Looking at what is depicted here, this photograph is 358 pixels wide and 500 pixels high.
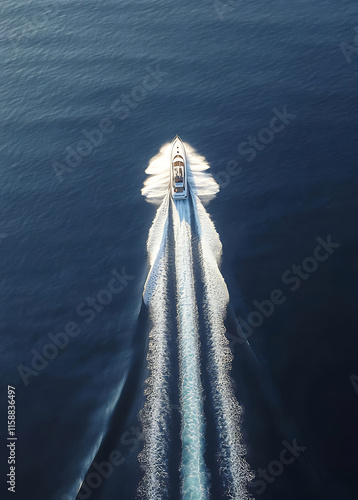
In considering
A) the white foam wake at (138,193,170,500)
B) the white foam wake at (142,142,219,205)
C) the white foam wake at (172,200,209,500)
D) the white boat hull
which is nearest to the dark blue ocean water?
the white foam wake at (138,193,170,500)

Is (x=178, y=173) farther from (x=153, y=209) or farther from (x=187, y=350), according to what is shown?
(x=187, y=350)

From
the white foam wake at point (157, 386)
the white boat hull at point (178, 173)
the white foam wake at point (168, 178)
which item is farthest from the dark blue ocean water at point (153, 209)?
the white boat hull at point (178, 173)

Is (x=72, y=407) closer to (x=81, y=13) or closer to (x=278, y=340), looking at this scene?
(x=278, y=340)

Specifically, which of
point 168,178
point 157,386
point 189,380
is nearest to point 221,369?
point 189,380

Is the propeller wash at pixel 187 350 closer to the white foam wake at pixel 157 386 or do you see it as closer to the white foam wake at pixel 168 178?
the white foam wake at pixel 157 386

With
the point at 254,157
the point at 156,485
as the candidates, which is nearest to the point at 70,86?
the point at 254,157
